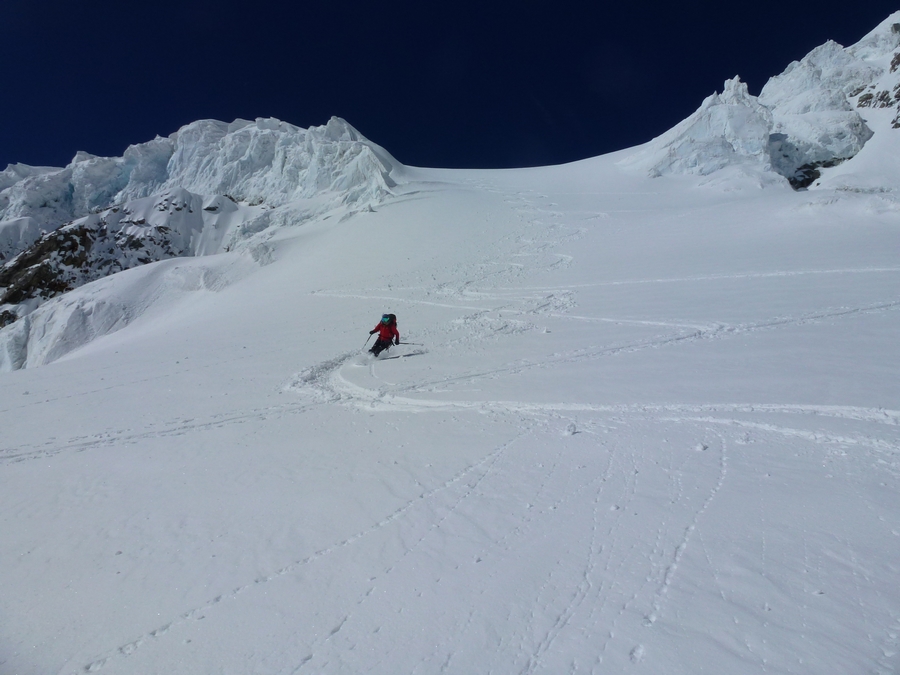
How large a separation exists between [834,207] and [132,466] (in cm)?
2626

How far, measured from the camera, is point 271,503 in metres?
5.09

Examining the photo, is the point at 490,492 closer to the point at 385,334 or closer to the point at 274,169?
the point at 385,334

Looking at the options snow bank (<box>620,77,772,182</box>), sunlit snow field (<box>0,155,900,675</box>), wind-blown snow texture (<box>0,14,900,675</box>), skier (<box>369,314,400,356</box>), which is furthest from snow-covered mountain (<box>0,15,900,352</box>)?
sunlit snow field (<box>0,155,900,675</box>)

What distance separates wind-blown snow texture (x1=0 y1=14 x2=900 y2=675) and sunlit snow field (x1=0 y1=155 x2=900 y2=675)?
0.08ft

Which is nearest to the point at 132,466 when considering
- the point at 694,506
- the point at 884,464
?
the point at 694,506

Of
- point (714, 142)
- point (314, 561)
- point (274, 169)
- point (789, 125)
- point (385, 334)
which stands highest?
point (789, 125)

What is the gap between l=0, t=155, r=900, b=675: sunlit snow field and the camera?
314 centimetres

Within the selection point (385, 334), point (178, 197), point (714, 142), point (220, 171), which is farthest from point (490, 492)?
point (220, 171)

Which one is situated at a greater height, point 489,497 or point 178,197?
point 178,197

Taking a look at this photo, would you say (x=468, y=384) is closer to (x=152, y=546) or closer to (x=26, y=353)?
(x=152, y=546)

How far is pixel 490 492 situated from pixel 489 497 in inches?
3.8

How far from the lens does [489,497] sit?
4785 mm

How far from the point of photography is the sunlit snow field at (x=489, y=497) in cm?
314

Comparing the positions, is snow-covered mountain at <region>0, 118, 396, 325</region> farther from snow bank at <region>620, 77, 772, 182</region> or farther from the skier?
the skier
